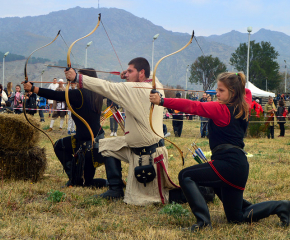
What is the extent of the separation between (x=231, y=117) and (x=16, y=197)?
2.66m

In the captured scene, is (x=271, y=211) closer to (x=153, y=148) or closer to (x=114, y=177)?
(x=153, y=148)

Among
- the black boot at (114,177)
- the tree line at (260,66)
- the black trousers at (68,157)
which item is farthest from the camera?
the tree line at (260,66)

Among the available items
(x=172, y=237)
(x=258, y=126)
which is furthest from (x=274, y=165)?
(x=258, y=126)

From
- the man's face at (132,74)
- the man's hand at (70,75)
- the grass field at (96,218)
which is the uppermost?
the man's face at (132,74)

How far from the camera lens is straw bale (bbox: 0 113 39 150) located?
16.5ft

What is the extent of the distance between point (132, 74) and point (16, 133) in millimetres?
2125

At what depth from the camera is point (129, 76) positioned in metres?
4.18

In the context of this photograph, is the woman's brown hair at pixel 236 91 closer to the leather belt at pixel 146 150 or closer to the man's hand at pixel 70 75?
the leather belt at pixel 146 150

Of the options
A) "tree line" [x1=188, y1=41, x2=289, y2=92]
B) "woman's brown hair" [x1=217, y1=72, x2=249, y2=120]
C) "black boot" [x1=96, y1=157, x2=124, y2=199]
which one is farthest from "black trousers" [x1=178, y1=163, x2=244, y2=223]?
"tree line" [x1=188, y1=41, x2=289, y2=92]

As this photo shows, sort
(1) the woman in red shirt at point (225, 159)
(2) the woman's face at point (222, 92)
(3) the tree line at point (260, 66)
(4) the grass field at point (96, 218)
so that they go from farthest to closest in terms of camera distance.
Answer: (3) the tree line at point (260, 66) < (2) the woman's face at point (222, 92) < (1) the woman in red shirt at point (225, 159) < (4) the grass field at point (96, 218)

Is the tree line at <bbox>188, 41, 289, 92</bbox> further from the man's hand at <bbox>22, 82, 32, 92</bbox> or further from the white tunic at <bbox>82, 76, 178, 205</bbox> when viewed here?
the man's hand at <bbox>22, 82, 32, 92</bbox>

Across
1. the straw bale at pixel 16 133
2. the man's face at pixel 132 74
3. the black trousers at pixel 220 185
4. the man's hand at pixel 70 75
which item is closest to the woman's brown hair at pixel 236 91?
the black trousers at pixel 220 185

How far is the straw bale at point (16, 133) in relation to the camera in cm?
502

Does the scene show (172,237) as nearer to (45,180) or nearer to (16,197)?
(16,197)
